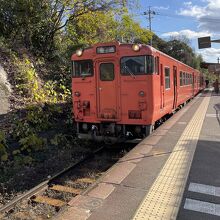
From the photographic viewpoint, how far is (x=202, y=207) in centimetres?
495

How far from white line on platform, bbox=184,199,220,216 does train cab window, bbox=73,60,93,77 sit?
548 cm

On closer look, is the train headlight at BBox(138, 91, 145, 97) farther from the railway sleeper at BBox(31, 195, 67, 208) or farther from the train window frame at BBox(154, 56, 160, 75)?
the railway sleeper at BBox(31, 195, 67, 208)

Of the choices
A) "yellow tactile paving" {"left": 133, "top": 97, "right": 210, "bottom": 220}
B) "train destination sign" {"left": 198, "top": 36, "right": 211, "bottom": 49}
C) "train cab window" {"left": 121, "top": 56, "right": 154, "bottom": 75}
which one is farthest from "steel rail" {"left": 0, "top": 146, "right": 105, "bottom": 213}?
"train destination sign" {"left": 198, "top": 36, "right": 211, "bottom": 49}

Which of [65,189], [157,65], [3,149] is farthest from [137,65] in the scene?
[3,149]

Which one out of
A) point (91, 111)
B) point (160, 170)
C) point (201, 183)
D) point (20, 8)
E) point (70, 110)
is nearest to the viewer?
point (201, 183)

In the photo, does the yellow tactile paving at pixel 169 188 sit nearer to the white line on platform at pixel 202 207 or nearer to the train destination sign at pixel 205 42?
the white line on platform at pixel 202 207

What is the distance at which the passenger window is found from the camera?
30.9 ft

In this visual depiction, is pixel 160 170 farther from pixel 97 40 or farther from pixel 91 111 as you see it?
pixel 97 40

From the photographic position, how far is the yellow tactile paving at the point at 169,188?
15.6ft

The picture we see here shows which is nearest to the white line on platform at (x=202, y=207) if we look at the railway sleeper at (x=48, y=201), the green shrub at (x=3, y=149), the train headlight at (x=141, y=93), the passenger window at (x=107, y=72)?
the railway sleeper at (x=48, y=201)

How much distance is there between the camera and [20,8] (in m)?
15.5

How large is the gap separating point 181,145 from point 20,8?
416 inches

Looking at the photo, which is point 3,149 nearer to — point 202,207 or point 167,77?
point 202,207

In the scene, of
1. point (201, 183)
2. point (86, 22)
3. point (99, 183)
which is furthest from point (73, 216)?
point (86, 22)
